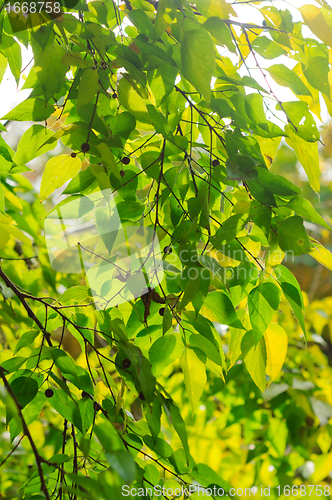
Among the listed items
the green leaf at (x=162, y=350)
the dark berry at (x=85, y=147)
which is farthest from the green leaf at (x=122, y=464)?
the dark berry at (x=85, y=147)

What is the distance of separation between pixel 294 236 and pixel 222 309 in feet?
0.30

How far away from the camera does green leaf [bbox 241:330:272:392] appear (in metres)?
0.32

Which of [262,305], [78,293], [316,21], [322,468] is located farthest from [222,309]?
[322,468]

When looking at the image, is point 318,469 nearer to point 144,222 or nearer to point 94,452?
point 94,452

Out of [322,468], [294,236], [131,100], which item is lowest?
[322,468]

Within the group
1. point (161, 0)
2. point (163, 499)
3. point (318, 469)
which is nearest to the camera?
point (161, 0)

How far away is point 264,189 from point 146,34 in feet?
0.51

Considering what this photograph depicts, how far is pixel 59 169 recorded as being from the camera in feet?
1.07

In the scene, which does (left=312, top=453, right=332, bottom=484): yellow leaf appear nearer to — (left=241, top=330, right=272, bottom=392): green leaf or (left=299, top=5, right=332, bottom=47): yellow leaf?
(left=241, top=330, right=272, bottom=392): green leaf

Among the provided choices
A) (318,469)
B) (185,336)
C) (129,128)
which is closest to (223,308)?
(185,336)

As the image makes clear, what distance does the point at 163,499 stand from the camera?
0.34m

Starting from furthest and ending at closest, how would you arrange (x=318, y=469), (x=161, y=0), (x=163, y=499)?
(x=318, y=469) < (x=163, y=499) < (x=161, y=0)

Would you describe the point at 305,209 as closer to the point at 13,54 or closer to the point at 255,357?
the point at 255,357

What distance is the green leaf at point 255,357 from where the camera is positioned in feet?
1.05
